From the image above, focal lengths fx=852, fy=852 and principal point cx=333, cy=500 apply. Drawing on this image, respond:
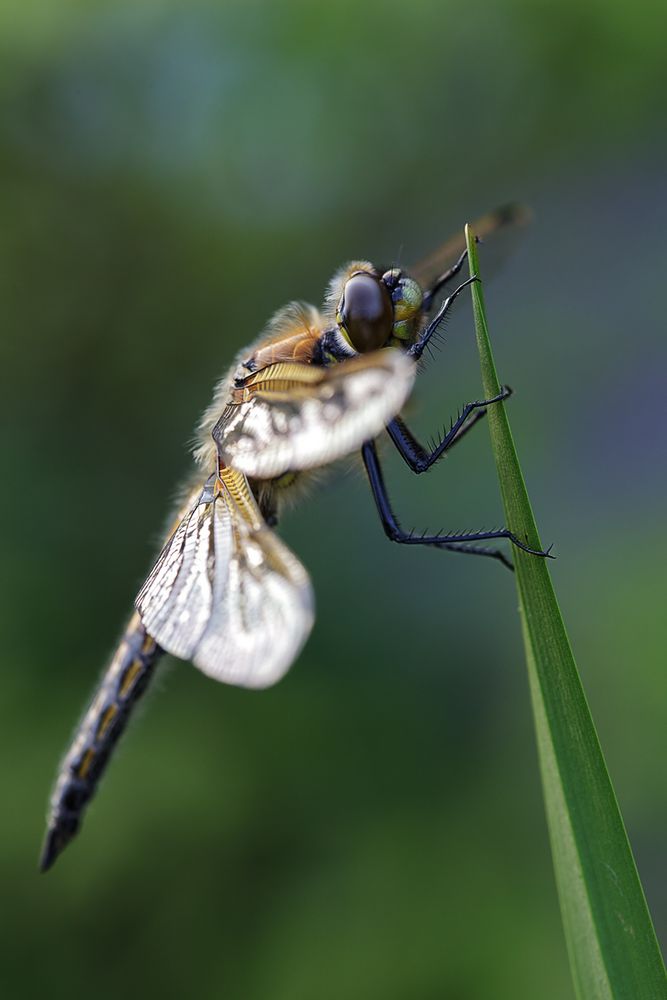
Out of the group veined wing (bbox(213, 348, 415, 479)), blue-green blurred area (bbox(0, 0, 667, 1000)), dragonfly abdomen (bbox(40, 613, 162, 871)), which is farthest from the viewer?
blue-green blurred area (bbox(0, 0, 667, 1000))

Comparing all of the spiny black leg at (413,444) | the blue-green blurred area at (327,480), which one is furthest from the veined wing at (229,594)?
the blue-green blurred area at (327,480)

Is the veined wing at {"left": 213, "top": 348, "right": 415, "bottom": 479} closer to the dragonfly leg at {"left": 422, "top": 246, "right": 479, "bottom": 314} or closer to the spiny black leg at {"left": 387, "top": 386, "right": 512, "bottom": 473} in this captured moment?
the spiny black leg at {"left": 387, "top": 386, "right": 512, "bottom": 473}

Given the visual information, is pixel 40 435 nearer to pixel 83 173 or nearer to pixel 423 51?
pixel 83 173

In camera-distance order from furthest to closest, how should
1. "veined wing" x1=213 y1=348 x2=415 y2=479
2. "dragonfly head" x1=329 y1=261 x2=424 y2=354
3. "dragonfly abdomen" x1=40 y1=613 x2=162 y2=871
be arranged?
"dragonfly abdomen" x1=40 y1=613 x2=162 y2=871
"dragonfly head" x1=329 y1=261 x2=424 y2=354
"veined wing" x1=213 y1=348 x2=415 y2=479

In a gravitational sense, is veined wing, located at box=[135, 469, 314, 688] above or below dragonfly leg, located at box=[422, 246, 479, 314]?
below

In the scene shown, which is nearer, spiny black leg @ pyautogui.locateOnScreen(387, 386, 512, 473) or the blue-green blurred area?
spiny black leg @ pyautogui.locateOnScreen(387, 386, 512, 473)

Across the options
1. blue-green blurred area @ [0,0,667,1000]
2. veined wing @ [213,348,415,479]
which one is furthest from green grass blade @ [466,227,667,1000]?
blue-green blurred area @ [0,0,667,1000]

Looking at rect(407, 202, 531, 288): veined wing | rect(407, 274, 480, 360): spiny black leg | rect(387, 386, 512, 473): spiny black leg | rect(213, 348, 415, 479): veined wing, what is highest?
rect(407, 202, 531, 288): veined wing
